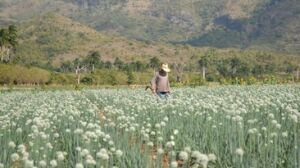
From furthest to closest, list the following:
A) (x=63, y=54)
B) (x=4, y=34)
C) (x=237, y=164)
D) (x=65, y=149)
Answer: (x=63, y=54) → (x=4, y=34) → (x=65, y=149) → (x=237, y=164)

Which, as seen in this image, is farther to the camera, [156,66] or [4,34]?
[156,66]

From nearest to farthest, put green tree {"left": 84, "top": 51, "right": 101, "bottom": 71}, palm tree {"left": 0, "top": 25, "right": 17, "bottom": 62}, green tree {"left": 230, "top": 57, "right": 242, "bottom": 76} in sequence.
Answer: palm tree {"left": 0, "top": 25, "right": 17, "bottom": 62}
green tree {"left": 84, "top": 51, "right": 101, "bottom": 71}
green tree {"left": 230, "top": 57, "right": 242, "bottom": 76}

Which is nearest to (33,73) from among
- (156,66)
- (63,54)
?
(156,66)

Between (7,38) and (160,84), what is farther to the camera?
(7,38)

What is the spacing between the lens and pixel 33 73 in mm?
84812

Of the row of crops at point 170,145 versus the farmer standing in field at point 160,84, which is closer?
the row of crops at point 170,145

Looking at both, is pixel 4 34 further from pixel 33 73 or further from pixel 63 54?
pixel 63 54

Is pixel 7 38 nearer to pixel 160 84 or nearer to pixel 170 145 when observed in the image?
pixel 160 84

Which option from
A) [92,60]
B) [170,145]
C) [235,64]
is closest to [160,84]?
[170,145]

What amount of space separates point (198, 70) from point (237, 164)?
551 feet

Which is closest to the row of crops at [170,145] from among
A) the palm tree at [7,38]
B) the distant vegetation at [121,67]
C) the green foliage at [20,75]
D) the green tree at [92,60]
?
the distant vegetation at [121,67]

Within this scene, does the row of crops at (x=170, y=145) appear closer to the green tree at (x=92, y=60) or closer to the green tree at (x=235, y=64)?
the green tree at (x=92, y=60)

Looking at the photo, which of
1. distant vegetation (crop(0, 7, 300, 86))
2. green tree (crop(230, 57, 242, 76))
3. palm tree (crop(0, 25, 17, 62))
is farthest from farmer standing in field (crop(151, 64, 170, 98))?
green tree (crop(230, 57, 242, 76))

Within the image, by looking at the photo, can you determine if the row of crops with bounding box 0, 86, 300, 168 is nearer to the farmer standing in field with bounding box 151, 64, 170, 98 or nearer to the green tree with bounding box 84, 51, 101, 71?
the farmer standing in field with bounding box 151, 64, 170, 98
